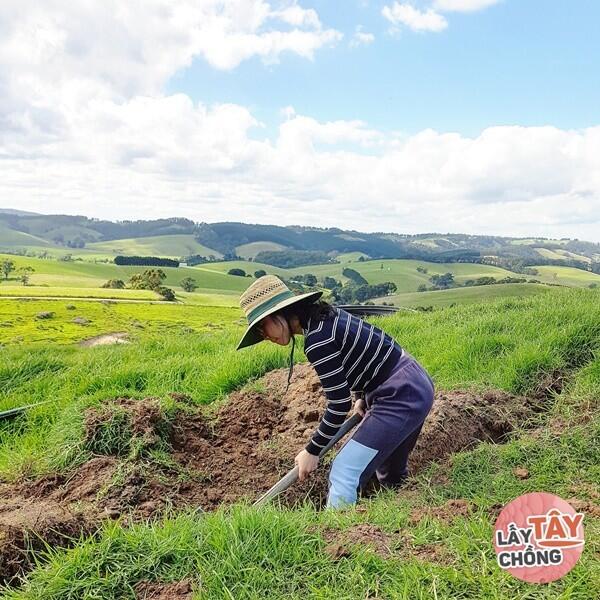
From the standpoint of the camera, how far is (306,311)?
3.20 meters

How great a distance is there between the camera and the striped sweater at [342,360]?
3090 mm

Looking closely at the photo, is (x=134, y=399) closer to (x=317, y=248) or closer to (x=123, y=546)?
(x=123, y=546)

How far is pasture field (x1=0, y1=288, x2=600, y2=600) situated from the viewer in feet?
6.89

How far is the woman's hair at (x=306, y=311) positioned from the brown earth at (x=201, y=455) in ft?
4.55

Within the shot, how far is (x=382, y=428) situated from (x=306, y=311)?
34.1 inches

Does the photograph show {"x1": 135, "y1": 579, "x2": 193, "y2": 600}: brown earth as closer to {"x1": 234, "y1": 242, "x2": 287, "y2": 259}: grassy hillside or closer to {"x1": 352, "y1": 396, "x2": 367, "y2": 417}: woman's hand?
{"x1": 352, "y1": 396, "x2": 367, "y2": 417}: woman's hand

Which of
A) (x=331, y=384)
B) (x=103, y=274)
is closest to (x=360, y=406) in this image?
(x=331, y=384)

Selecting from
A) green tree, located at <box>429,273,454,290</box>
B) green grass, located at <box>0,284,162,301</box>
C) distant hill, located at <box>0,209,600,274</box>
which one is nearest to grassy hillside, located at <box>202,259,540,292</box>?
green tree, located at <box>429,273,454,290</box>

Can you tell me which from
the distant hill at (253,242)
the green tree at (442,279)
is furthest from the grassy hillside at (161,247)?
the green tree at (442,279)

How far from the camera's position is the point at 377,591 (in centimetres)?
199

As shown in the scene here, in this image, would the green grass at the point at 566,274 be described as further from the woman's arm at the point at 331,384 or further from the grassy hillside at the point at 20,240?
the grassy hillside at the point at 20,240

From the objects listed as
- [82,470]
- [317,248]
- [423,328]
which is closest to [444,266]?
[317,248]

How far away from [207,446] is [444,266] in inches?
2647

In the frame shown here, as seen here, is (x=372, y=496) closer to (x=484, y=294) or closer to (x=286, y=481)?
(x=286, y=481)
